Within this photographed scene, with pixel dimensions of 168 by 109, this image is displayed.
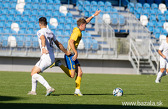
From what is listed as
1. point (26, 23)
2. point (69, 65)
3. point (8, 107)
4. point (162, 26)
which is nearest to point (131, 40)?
point (162, 26)

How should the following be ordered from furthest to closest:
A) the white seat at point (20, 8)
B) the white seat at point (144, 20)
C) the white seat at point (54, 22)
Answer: the white seat at point (144, 20) < the white seat at point (20, 8) < the white seat at point (54, 22)

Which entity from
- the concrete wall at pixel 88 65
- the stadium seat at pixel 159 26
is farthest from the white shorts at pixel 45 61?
the stadium seat at pixel 159 26

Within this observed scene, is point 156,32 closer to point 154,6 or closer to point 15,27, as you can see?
point 154,6

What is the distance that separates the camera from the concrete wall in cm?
2452

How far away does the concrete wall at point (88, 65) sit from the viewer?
80.4 ft

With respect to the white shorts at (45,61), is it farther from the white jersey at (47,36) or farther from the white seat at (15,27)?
the white seat at (15,27)

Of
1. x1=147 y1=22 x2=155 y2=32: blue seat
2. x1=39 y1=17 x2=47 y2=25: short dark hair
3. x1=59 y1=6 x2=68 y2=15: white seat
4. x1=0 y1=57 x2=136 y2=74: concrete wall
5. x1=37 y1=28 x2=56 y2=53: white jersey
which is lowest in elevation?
x1=0 y1=57 x2=136 y2=74: concrete wall

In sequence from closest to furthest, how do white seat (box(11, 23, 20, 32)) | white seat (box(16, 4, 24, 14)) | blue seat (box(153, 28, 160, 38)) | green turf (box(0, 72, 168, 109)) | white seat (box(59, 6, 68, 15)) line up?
green turf (box(0, 72, 168, 109)), white seat (box(11, 23, 20, 32)), white seat (box(16, 4, 24, 14)), blue seat (box(153, 28, 160, 38)), white seat (box(59, 6, 68, 15))

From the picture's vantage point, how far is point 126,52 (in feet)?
81.4

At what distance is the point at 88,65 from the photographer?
25125 mm

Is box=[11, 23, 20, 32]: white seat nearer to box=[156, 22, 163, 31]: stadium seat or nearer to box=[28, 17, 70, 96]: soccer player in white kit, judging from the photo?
box=[156, 22, 163, 31]: stadium seat

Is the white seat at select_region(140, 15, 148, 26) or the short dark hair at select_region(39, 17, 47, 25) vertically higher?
the short dark hair at select_region(39, 17, 47, 25)

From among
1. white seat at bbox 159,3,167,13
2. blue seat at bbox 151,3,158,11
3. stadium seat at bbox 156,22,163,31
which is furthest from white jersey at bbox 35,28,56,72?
white seat at bbox 159,3,167,13

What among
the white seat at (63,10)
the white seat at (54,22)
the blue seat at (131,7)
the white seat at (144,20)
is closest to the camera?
the white seat at (54,22)
